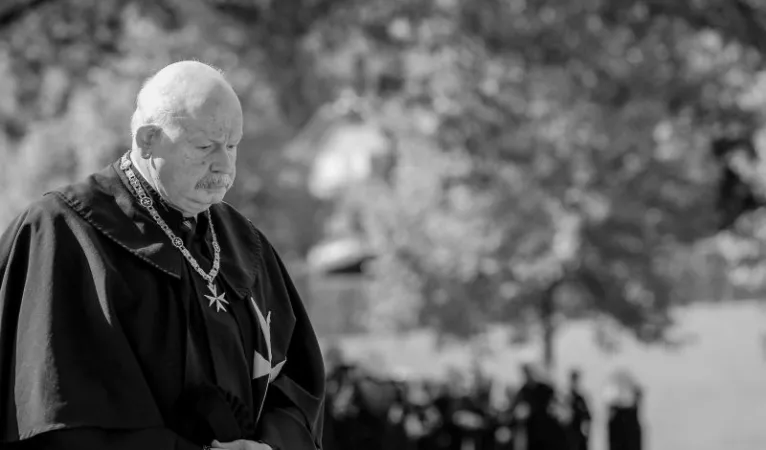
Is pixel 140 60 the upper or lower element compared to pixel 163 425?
upper

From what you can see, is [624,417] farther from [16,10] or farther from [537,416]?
[16,10]

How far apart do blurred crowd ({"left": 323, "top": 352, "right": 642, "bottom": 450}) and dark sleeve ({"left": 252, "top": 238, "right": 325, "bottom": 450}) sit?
30.3ft

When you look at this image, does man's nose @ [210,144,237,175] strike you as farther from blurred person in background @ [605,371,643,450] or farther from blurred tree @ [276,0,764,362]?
blurred person in background @ [605,371,643,450]

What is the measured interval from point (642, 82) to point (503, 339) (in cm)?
755

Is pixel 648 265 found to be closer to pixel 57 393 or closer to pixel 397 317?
pixel 397 317

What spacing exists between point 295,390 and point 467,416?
35.6 feet

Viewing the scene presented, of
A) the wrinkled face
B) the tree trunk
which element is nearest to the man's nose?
the wrinkled face

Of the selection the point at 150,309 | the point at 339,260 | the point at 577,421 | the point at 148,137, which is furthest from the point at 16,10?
the point at 339,260

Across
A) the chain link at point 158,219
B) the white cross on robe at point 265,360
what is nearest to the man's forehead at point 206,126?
the chain link at point 158,219

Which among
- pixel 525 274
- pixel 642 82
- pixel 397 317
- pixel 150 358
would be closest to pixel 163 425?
pixel 150 358

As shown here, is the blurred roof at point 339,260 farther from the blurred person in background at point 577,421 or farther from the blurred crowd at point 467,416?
the blurred person in background at point 577,421

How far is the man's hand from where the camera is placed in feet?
10.9

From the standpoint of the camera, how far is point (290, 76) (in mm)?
10172

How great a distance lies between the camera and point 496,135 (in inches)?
524
